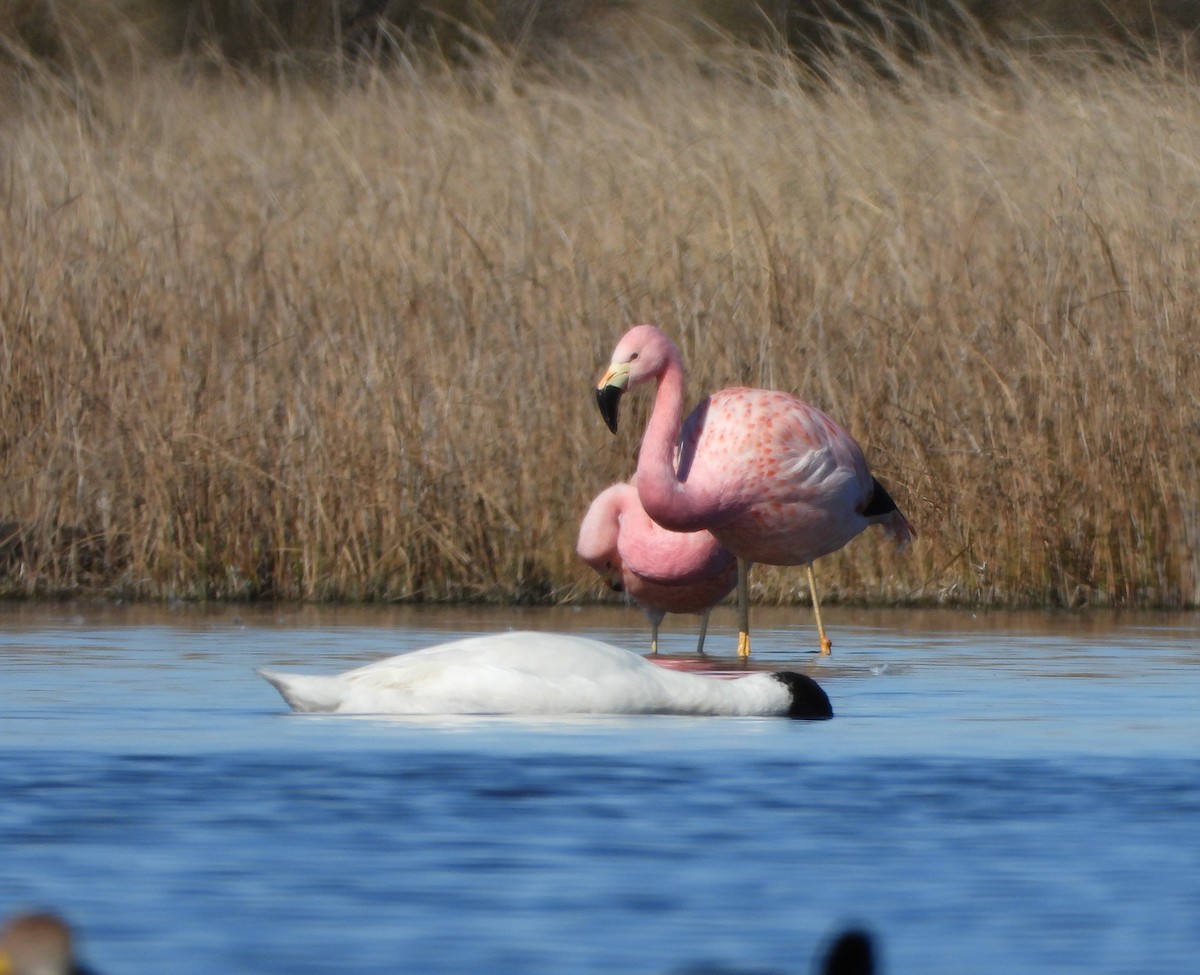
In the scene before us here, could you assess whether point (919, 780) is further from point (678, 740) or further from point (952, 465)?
point (952, 465)

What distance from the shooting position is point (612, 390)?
9.12m

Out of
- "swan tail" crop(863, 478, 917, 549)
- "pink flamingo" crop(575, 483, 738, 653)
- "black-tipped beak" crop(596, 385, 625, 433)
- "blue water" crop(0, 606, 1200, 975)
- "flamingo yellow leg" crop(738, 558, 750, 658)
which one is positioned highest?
"black-tipped beak" crop(596, 385, 625, 433)

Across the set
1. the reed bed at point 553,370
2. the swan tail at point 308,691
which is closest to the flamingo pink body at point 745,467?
the reed bed at point 553,370

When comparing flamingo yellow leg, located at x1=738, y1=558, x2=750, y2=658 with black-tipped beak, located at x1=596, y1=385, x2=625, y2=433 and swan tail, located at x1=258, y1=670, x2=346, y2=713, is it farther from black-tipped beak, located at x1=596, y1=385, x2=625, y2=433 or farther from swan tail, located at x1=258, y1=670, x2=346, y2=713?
swan tail, located at x1=258, y1=670, x2=346, y2=713

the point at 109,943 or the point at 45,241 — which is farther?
the point at 45,241

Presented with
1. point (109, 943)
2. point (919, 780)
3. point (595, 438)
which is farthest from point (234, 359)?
point (109, 943)

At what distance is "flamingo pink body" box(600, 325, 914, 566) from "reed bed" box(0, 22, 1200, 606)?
126 cm

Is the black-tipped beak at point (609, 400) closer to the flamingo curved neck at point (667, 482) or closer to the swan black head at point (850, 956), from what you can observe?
the flamingo curved neck at point (667, 482)

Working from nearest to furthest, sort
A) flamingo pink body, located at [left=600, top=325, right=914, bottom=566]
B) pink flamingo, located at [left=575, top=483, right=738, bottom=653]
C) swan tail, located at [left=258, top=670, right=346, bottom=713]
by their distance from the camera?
swan tail, located at [left=258, top=670, right=346, bottom=713] < flamingo pink body, located at [left=600, top=325, right=914, bottom=566] < pink flamingo, located at [left=575, top=483, right=738, bottom=653]

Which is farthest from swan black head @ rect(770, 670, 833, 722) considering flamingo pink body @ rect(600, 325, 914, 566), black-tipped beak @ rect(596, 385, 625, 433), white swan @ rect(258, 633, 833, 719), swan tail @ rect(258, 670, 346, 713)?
flamingo pink body @ rect(600, 325, 914, 566)

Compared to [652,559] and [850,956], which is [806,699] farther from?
[850,956]

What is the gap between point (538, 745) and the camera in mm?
6668

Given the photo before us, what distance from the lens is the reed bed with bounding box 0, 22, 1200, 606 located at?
10656mm

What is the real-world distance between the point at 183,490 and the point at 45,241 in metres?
1.40
